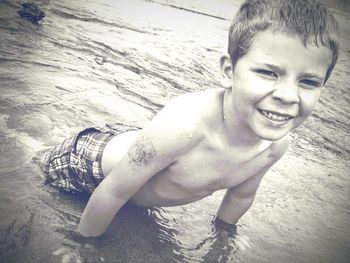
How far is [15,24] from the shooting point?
5.45 m

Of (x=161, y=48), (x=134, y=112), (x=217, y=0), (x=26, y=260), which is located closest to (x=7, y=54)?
(x=134, y=112)

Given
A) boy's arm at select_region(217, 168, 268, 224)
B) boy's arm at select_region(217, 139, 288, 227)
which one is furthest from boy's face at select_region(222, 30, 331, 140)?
boy's arm at select_region(217, 168, 268, 224)

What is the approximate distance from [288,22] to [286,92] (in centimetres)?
34

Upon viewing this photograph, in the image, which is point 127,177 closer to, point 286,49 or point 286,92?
point 286,92

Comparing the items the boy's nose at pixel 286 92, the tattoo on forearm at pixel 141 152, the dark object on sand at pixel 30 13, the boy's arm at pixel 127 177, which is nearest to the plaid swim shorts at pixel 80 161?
the boy's arm at pixel 127 177

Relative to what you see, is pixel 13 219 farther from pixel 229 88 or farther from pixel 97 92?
pixel 97 92

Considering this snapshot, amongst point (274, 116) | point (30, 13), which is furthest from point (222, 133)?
point (30, 13)

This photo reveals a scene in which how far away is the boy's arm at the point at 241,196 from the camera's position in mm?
2338

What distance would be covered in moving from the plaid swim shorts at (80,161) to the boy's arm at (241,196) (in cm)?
96

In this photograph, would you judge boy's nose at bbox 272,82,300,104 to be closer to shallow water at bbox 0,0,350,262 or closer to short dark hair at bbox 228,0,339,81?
short dark hair at bbox 228,0,339,81

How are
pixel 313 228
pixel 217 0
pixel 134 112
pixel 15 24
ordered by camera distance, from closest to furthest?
pixel 313 228 → pixel 134 112 → pixel 15 24 → pixel 217 0

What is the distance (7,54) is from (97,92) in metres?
1.28

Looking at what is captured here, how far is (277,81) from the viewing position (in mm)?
A: 1682

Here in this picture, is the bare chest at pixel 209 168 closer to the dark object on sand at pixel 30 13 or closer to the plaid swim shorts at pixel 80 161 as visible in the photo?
the plaid swim shorts at pixel 80 161
